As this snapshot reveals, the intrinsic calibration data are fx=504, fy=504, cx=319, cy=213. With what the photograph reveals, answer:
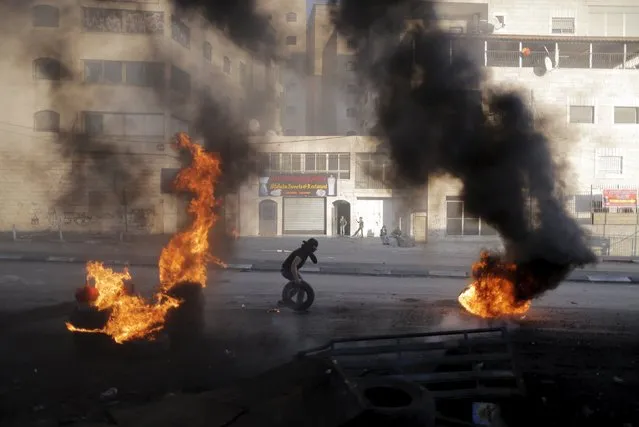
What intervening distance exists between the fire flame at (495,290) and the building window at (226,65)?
20.7ft

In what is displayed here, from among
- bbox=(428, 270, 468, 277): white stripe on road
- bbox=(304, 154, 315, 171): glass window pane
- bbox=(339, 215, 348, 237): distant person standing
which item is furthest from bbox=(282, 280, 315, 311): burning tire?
bbox=(339, 215, 348, 237): distant person standing

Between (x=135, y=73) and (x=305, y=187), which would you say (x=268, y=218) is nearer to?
(x=305, y=187)

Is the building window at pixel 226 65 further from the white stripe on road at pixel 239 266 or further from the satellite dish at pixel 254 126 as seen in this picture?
the white stripe on road at pixel 239 266

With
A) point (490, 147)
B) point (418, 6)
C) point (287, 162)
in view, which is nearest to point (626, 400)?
point (490, 147)

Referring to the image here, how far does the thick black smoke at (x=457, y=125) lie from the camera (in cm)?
894

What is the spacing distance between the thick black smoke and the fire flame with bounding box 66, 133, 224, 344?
3550mm

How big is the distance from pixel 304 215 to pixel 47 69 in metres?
20.6

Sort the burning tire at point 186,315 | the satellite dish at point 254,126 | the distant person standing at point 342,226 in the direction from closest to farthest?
the burning tire at point 186,315, the satellite dish at point 254,126, the distant person standing at point 342,226

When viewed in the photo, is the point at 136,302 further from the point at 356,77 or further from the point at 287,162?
the point at 287,162

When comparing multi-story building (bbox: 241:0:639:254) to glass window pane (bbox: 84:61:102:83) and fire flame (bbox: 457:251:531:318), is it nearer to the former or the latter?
glass window pane (bbox: 84:61:102:83)

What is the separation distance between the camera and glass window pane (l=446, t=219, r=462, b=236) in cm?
2430

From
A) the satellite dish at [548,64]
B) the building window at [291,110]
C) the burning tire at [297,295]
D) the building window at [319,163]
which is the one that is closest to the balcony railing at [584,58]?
the satellite dish at [548,64]

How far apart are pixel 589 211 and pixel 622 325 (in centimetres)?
1782

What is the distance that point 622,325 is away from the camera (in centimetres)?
912
